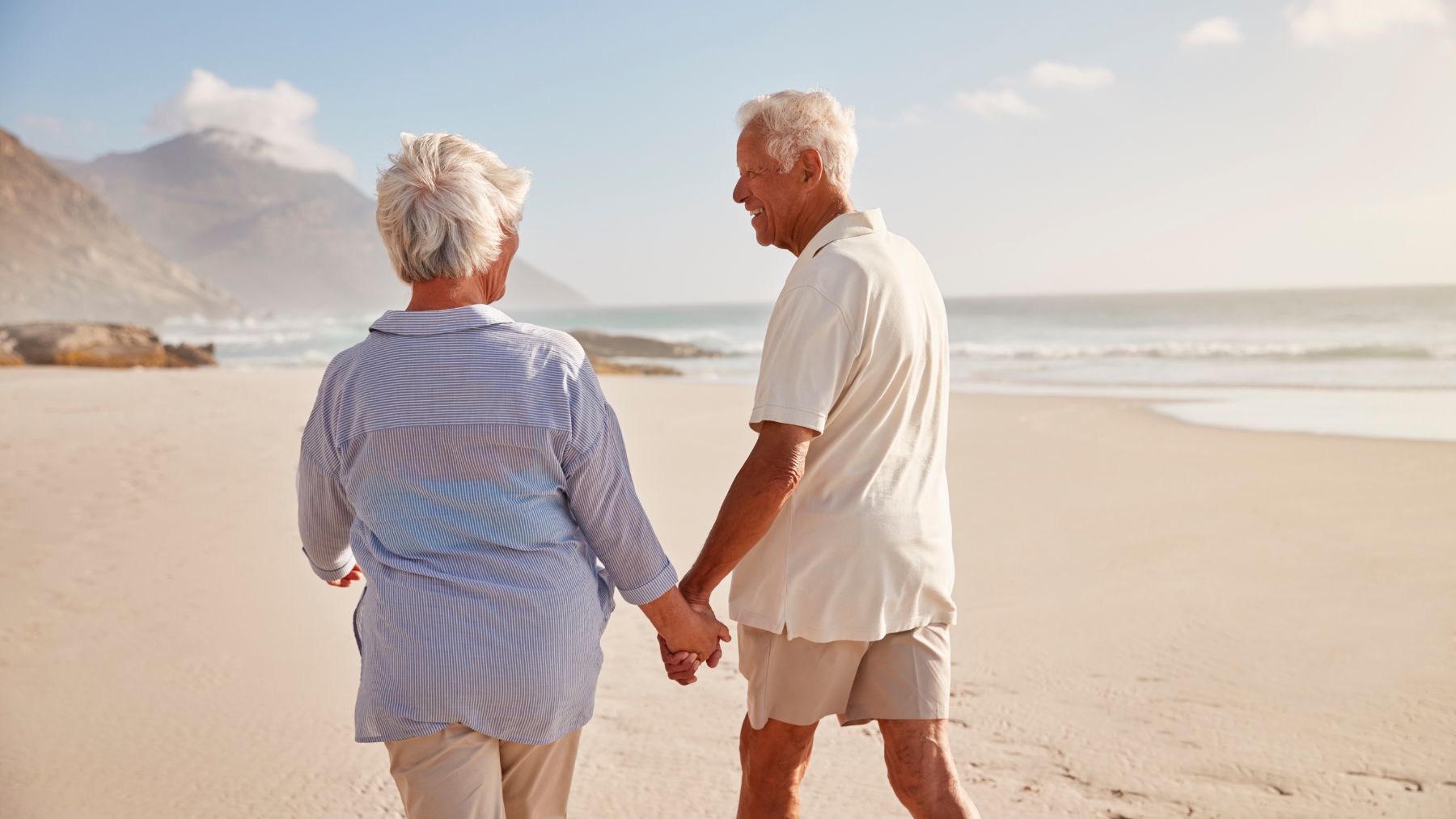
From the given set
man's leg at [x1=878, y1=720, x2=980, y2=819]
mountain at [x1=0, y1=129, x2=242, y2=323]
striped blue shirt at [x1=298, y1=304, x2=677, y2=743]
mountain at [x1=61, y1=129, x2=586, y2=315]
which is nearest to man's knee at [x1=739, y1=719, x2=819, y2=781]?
man's leg at [x1=878, y1=720, x2=980, y2=819]

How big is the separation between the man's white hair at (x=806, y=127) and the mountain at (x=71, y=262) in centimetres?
8458

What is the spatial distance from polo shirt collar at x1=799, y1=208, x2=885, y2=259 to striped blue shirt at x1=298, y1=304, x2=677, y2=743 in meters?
0.62

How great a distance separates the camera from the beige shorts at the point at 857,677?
2066 mm

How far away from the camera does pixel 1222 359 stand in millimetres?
25250

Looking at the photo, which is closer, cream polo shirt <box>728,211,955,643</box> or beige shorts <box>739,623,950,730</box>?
cream polo shirt <box>728,211,955,643</box>

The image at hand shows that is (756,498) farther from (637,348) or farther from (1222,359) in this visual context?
(637,348)

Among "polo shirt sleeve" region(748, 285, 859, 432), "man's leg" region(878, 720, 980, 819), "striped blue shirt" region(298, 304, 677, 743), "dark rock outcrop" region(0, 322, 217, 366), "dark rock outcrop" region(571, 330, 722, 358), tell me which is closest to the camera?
"striped blue shirt" region(298, 304, 677, 743)

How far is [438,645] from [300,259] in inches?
6572

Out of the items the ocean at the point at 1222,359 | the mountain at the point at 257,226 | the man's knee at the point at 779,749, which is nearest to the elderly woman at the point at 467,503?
the man's knee at the point at 779,749

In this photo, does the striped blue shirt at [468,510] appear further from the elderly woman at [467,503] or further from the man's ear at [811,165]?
the man's ear at [811,165]

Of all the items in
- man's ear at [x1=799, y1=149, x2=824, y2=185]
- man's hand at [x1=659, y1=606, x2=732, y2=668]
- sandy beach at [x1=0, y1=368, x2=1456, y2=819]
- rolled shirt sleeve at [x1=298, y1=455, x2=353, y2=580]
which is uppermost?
man's ear at [x1=799, y1=149, x2=824, y2=185]

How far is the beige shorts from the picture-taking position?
2.07 m

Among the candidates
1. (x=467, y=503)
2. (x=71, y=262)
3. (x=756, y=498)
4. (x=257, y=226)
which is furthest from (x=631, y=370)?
(x=257, y=226)

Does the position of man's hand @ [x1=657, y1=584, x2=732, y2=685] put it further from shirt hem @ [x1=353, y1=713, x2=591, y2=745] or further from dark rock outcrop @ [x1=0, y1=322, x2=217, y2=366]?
dark rock outcrop @ [x1=0, y1=322, x2=217, y2=366]
